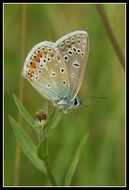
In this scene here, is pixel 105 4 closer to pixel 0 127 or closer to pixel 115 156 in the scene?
pixel 0 127

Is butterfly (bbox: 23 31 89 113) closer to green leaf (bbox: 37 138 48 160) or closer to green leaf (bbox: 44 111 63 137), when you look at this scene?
green leaf (bbox: 44 111 63 137)

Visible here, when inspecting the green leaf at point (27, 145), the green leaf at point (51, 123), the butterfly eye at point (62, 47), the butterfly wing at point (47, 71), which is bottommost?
the green leaf at point (27, 145)

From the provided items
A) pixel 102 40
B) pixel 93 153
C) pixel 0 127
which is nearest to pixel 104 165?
Result: pixel 93 153

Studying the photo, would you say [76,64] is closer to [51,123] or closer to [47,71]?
[47,71]

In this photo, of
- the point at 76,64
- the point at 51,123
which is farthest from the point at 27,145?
the point at 76,64

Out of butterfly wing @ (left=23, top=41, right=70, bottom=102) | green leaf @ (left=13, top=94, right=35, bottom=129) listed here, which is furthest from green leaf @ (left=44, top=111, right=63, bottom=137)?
butterfly wing @ (left=23, top=41, right=70, bottom=102)

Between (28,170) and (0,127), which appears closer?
(0,127)

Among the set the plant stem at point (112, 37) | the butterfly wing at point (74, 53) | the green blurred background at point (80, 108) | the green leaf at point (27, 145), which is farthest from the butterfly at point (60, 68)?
the green blurred background at point (80, 108)

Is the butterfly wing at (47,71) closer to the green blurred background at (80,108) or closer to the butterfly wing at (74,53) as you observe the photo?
the butterfly wing at (74,53)
